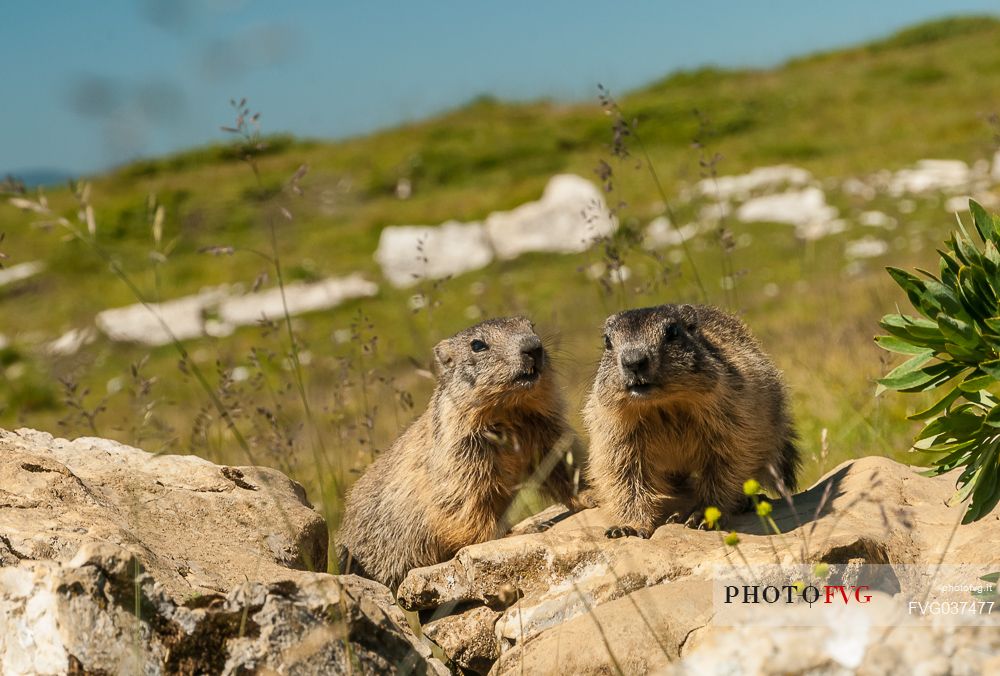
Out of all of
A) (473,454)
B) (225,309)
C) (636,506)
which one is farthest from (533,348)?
(225,309)

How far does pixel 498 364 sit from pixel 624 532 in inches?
48.6

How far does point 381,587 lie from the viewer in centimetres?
463

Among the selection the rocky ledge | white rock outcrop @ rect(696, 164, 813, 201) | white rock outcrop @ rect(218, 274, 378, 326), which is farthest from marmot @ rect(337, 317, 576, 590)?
white rock outcrop @ rect(696, 164, 813, 201)

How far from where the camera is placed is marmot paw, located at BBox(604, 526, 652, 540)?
4938mm

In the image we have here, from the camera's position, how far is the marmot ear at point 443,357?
620 cm

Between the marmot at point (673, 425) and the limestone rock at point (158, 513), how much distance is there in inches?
60.8

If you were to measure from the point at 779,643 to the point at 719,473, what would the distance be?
2633mm

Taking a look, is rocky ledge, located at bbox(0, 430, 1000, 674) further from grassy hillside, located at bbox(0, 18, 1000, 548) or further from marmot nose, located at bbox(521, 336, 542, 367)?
grassy hillside, located at bbox(0, 18, 1000, 548)

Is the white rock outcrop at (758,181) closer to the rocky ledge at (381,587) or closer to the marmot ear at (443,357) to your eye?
the marmot ear at (443,357)

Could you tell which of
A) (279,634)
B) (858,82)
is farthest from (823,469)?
(858,82)

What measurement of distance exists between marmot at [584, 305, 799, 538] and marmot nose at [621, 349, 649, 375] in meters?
0.03

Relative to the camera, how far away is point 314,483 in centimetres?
756

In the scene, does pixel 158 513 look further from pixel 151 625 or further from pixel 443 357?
pixel 443 357

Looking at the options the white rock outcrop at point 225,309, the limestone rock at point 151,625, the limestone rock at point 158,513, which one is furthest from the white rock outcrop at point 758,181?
the limestone rock at point 151,625
